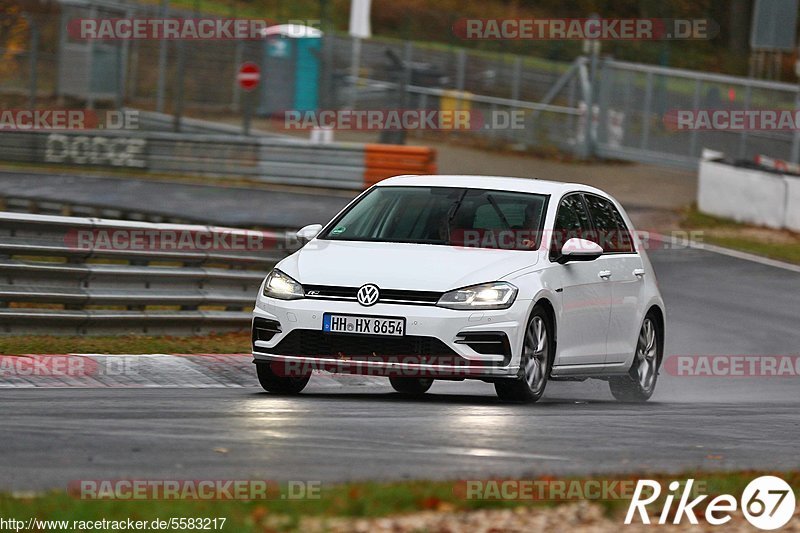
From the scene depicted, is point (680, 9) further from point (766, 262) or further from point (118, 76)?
point (766, 262)

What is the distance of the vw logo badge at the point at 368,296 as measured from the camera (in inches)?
380

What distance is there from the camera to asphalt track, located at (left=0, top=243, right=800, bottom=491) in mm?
7008

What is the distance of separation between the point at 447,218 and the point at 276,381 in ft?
5.21

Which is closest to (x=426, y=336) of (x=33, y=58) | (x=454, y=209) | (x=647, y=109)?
(x=454, y=209)

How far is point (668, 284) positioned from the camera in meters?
20.0

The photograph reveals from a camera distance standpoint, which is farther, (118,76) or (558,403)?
(118,76)

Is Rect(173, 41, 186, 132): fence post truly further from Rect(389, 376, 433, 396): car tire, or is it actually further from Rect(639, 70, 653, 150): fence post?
Rect(389, 376, 433, 396): car tire

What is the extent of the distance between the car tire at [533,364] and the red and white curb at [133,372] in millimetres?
2041

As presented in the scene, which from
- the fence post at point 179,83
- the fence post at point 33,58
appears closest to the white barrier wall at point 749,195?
the fence post at point 179,83

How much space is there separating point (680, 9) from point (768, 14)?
24627mm

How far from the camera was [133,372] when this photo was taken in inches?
452

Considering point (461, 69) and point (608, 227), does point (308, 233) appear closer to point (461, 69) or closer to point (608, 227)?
point (608, 227)

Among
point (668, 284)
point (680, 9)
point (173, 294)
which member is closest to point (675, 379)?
point (173, 294)

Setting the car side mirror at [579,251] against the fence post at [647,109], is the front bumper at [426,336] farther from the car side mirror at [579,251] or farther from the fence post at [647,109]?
the fence post at [647,109]
